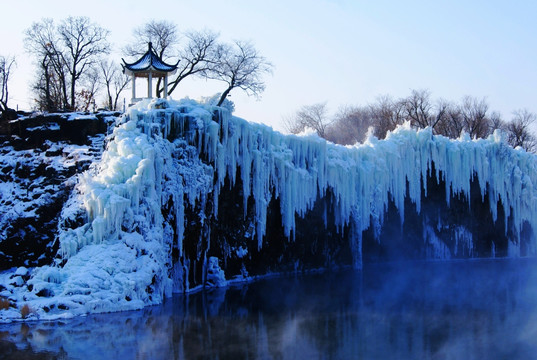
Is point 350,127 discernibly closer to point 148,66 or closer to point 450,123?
point 450,123

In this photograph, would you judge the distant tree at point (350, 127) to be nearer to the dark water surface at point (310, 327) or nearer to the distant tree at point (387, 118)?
the distant tree at point (387, 118)

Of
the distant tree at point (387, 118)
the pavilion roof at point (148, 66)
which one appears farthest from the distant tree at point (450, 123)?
the pavilion roof at point (148, 66)

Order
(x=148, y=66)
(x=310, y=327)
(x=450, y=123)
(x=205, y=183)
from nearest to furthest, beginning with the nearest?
(x=310, y=327)
(x=205, y=183)
(x=148, y=66)
(x=450, y=123)

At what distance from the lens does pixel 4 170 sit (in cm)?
2373

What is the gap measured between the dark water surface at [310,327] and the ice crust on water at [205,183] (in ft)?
4.16

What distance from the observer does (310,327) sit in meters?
15.7

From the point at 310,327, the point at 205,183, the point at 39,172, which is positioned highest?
the point at 39,172

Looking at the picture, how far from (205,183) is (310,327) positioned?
291 inches

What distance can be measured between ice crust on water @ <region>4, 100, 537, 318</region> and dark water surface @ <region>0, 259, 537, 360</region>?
127cm

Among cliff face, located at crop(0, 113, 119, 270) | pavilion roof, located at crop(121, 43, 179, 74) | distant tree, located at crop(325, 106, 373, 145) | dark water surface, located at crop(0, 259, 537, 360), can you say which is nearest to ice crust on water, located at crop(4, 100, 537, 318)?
dark water surface, located at crop(0, 259, 537, 360)

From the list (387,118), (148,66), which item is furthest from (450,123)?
(148,66)

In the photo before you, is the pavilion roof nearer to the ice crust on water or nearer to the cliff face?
the cliff face

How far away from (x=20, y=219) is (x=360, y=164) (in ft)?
47.6

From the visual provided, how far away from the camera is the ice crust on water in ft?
56.9
